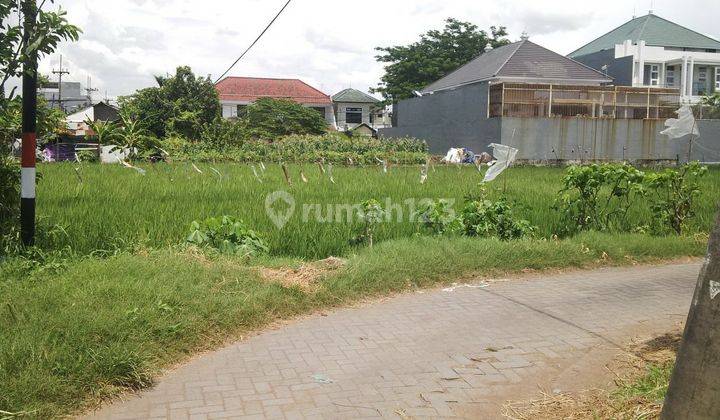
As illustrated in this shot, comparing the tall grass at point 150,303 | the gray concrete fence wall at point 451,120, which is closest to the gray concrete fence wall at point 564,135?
the gray concrete fence wall at point 451,120

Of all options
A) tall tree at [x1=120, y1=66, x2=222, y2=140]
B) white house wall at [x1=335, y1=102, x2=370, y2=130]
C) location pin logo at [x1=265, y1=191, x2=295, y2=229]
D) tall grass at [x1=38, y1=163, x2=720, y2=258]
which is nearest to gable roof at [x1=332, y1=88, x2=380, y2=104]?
white house wall at [x1=335, y1=102, x2=370, y2=130]

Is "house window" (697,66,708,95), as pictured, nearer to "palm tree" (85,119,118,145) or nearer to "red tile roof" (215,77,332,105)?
"red tile roof" (215,77,332,105)

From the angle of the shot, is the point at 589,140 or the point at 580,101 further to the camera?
the point at 589,140

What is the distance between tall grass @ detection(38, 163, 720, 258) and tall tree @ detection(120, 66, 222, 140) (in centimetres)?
1904

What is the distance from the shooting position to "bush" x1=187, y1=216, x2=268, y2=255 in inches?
264

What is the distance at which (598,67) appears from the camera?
40750 millimetres

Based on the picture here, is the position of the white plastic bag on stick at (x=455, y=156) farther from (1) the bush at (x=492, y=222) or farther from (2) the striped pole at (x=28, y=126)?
(2) the striped pole at (x=28, y=126)

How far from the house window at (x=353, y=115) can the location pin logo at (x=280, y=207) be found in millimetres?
44784

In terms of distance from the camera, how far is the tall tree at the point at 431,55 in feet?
156

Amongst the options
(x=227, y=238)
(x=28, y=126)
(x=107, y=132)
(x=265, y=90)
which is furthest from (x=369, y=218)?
(x=265, y=90)

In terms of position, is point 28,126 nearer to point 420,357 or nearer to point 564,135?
point 420,357

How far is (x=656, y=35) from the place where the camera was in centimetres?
4384

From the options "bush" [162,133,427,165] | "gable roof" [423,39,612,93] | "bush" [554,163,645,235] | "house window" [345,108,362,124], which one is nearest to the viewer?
"bush" [554,163,645,235]

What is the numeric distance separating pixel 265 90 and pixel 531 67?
84.2 ft
